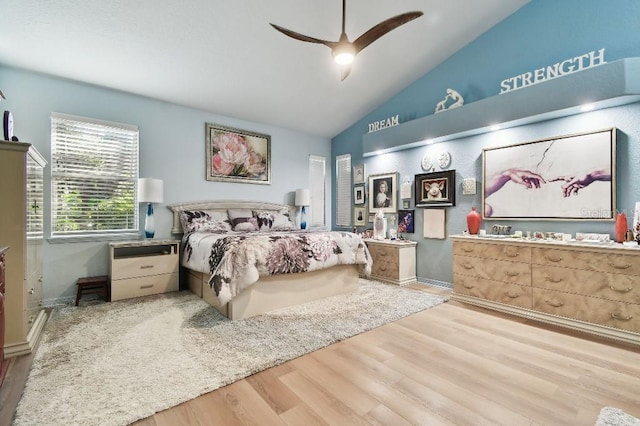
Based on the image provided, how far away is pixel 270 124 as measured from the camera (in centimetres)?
542

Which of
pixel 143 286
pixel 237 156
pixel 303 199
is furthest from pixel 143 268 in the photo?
pixel 303 199

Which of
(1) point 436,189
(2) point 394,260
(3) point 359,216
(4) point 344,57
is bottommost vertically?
(2) point 394,260

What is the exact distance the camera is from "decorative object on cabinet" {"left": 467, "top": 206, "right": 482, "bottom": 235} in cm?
381

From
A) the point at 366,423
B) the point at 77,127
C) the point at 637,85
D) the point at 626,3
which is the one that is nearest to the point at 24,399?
the point at 366,423

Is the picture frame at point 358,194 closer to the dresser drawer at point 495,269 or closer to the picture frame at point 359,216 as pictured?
the picture frame at point 359,216

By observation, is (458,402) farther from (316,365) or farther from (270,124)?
(270,124)

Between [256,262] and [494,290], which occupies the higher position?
[256,262]

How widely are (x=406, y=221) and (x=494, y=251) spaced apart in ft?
5.18

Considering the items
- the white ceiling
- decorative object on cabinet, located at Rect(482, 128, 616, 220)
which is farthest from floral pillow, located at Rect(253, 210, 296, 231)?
decorative object on cabinet, located at Rect(482, 128, 616, 220)

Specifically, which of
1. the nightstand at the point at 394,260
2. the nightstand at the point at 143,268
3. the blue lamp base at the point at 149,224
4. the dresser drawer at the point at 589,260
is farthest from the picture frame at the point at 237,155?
the dresser drawer at the point at 589,260

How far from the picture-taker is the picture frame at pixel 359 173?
221 inches

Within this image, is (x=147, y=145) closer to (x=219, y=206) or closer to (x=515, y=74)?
(x=219, y=206)

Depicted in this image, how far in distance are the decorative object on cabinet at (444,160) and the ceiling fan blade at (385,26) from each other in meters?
2.40

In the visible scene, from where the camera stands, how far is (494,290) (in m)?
3.35
